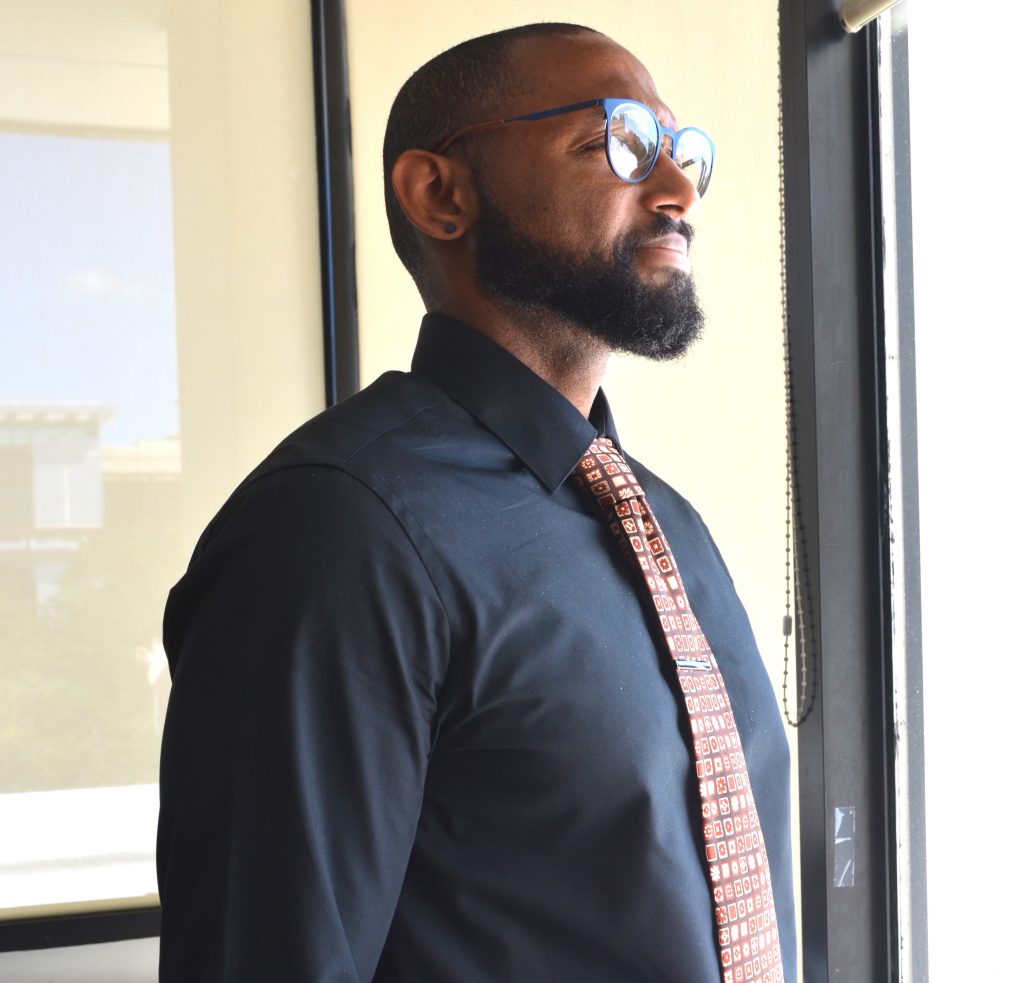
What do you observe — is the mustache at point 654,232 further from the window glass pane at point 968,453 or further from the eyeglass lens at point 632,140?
the window glass pane at point 968,453

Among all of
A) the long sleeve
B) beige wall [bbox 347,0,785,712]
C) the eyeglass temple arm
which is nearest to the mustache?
the eyeglass temple arm

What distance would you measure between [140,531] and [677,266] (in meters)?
1.08

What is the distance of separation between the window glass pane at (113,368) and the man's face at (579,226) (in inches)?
36.9

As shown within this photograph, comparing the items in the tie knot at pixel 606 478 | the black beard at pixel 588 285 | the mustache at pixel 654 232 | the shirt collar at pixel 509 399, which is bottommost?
the tie knot at pixel 606 478

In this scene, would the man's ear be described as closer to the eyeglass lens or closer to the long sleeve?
the eyeglass lens

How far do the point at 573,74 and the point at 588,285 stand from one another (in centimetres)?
19

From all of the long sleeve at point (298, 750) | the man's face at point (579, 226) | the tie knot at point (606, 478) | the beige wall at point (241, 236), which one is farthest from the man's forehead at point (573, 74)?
the beige wall at point (241, 236)

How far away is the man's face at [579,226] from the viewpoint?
952 millimetres

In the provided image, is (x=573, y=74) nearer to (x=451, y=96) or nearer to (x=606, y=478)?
(x=451, y=96)

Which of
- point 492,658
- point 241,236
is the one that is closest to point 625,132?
point 492,658

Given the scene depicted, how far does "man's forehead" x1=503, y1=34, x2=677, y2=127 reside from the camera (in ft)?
3.19

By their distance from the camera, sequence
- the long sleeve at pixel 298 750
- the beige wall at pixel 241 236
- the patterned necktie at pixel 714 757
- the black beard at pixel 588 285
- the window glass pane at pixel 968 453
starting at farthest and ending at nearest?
the beige wall at pixel 241 236
the window glass pane at pixel 968 453
the black beard at pixel 588 285
the patterned necktie at pixel 714 757
the long sleeve at pixel 298 750

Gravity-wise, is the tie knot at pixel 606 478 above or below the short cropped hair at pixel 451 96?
below

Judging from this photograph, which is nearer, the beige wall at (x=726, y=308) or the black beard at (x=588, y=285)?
the black beard at (x=588, y=285)
